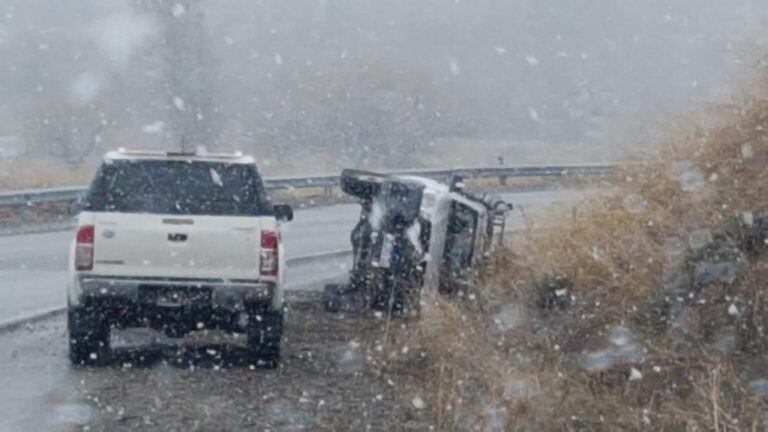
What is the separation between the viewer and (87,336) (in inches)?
444

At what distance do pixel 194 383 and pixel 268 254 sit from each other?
120 centimetres

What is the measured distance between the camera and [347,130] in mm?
56469

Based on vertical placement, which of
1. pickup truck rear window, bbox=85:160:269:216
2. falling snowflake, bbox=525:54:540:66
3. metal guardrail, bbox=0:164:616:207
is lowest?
metal guardrail, bbox=0:164:616:207

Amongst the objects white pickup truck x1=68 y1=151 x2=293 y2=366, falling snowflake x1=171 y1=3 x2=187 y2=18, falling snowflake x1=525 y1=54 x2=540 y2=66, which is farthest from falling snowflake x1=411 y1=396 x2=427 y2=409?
falling snowflake x1=525 y1=54 x2=540 y2=66

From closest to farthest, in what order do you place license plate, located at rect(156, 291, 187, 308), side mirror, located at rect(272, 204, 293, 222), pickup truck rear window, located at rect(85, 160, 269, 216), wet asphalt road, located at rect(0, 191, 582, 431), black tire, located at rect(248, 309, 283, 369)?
wet asphalt road, located at rect(0, 191, 582, 431) → license plate, located at rect(156, 291, 187, 308) → pickup truck rear window, located at rect(85, 160, 269, 216) → black tire, located at rect(248, 309, 283, 369) → side mirror, located at rect(272, 204, 293, 222)

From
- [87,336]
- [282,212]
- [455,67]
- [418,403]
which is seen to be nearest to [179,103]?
[455,67]

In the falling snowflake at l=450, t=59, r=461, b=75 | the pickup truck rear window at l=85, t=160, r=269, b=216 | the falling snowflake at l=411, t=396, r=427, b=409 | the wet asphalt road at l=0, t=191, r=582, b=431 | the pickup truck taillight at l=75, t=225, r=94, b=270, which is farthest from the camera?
→ the falling snowflake at l=450, t=59, r=461, b=75

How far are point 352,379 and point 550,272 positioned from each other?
6.83 feet

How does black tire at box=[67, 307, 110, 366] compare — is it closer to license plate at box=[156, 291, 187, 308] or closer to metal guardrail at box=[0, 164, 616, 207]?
license plate at box=[156, 291, 187, 308]

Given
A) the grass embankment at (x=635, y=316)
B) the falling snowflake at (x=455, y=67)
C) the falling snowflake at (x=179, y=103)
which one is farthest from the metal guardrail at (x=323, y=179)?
the falling snowflake at (x=455, y=67)

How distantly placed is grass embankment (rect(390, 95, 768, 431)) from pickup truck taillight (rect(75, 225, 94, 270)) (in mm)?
2749

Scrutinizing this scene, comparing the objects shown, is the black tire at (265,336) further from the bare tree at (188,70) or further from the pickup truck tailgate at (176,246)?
the bare tree at (188,70)

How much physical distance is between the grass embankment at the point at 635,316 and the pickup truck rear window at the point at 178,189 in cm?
192

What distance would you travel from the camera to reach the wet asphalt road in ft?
30.7
